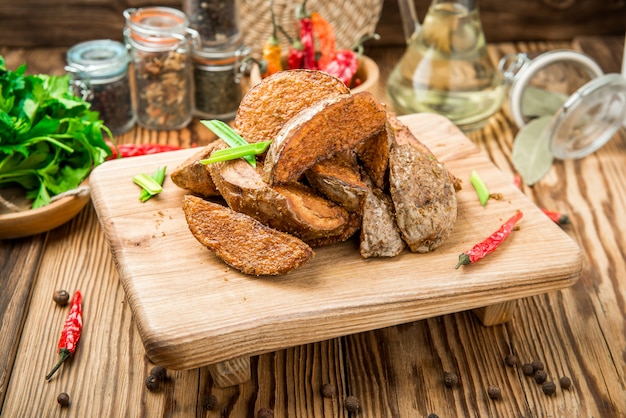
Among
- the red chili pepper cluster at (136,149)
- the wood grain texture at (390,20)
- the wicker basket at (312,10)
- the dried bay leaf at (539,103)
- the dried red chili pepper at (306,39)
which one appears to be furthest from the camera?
the wood grain texture at (390,20)

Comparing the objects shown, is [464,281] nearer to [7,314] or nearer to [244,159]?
[244,159]

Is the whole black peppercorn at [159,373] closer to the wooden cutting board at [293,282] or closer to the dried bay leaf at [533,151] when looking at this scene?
the wooden cutting board at [293,282]

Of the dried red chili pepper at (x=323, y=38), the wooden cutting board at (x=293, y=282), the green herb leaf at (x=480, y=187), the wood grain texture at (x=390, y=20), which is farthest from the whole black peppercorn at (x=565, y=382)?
the wood grain texture at (x=390, y=20)

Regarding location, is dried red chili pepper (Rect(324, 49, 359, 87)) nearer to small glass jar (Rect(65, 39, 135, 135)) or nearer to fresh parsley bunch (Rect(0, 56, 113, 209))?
small glass jar (Rect(65, 39, 135, 135))

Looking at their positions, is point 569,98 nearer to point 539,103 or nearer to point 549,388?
point 539,103

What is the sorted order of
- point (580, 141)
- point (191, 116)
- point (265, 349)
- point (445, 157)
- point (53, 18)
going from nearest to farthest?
point (265, 349)
point (445, 157)
point (580, 141)
point (191, 116)
point (53, 18)

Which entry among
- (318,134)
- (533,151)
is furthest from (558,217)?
(318,134)

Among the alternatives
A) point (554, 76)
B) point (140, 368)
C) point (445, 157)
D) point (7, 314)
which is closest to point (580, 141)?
point (554, 76)
